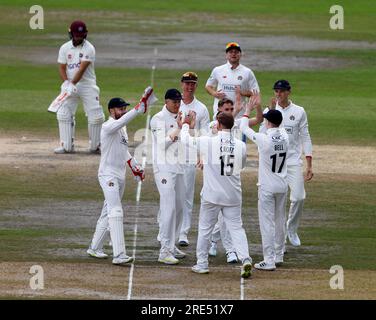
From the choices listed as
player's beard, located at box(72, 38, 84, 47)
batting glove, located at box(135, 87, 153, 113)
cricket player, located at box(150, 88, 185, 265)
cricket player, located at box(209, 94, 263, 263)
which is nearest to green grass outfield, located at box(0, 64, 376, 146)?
player's beard, located at box(72, 38, 84, 47)

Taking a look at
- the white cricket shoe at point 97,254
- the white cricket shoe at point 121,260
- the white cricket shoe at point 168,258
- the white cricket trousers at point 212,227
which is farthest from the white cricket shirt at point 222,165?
the white cricket shoe at point 97,254

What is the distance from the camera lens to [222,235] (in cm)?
1686

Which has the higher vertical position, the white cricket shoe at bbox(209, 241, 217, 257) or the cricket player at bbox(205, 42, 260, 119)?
the cricket player at bbox(205, 42, 260, 119)

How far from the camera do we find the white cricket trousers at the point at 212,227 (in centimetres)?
1574

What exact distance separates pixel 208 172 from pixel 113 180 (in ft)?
4.42

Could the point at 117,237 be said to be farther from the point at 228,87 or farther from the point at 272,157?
the point at 228,87

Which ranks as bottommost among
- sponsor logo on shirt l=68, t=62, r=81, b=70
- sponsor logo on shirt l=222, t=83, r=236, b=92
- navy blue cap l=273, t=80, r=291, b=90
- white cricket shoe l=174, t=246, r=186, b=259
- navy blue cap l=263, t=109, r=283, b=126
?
white cricket shoe l=174, t=246, r=186, b=259

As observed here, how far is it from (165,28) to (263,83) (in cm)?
1194

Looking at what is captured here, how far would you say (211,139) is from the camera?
15.9 metres

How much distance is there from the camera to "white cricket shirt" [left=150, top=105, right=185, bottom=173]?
54.4ft

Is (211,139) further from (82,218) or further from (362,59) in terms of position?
(362,59)

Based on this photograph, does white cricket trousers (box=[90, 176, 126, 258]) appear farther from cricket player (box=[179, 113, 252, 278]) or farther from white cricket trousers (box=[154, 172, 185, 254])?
cricket player (box=[179, 113, 252, 278])

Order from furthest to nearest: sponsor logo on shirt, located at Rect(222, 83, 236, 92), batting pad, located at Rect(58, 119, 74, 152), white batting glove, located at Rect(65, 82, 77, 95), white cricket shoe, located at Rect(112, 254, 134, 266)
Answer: white batting glove, located at Rect(65, 82, 77, 95) < batting pad, located at Rect(58, 119, 74, 152) < sponsor logo on shirt, located at Rect(222, 83, 236, 92) < white cricket shoe, located at Rect(112, 254, 134, 266)

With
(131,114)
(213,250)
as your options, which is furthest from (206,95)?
(131,114)
